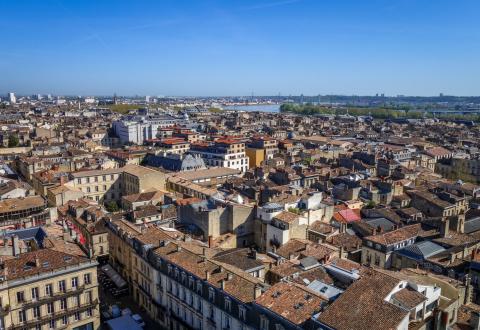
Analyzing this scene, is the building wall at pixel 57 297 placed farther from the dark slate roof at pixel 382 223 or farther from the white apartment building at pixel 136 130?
the white apartment building at pixel 136 130

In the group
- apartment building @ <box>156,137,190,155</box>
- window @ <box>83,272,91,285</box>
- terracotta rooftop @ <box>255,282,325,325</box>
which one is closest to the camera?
terracotta rooftop @ <box>255,282,325,325</box>

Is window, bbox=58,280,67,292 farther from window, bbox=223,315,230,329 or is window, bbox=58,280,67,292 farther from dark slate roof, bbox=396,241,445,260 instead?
dark slate roof, bbox=396,241,445,260

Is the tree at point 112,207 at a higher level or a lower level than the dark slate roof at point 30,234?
lower

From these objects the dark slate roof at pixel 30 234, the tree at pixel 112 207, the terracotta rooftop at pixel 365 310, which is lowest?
the tree at pixel 112 207

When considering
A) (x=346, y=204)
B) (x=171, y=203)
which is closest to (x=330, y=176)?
(x=346, y=204)

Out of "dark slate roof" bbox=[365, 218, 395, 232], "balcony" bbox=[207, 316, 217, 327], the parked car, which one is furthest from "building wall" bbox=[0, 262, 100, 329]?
"dark slate roof" bbox=[365, 218, 395, 232]

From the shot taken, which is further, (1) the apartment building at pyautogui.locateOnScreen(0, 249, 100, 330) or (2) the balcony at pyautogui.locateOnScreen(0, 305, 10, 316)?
(1) the apartment building at pyautogui.locateOnScreen(0, 249, 100, 330)

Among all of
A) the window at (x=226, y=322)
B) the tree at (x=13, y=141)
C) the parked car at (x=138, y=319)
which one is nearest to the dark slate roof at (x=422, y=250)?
the window at (x=226, y=322)
